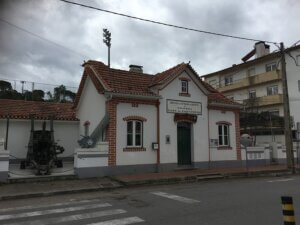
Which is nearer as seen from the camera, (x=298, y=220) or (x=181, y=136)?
(x=298, y=220)

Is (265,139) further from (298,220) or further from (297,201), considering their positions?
(298,220)

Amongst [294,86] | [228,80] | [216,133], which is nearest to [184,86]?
[216,133]

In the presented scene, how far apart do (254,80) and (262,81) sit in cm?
133

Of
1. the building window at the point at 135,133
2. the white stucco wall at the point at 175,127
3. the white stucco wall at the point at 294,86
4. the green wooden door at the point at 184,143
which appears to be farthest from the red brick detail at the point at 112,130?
the white stucco wall at the point at 294,86

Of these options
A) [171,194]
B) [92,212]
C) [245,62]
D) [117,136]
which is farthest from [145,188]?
[245,62]

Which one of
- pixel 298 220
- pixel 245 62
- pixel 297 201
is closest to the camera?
pixel 298 220

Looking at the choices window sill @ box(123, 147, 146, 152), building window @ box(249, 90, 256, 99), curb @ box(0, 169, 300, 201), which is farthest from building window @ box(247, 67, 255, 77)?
window sill @ box(123, 147, 146, 152)

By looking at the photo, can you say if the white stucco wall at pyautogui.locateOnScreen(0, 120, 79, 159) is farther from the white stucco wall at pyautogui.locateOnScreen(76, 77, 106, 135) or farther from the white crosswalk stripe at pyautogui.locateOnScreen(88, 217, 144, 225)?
the white crosswalk stripe at pyautogui.locateOnScreen(88, 217, 144, 225)

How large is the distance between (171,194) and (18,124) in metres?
12.1

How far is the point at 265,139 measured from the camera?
29.0 metres

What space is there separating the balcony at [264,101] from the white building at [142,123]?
1885 centimetres

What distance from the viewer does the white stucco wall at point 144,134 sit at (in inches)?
642

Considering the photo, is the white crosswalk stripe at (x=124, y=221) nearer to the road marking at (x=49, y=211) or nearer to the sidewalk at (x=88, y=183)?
the road marking at (x=49, y=211)

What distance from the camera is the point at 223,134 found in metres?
20.4
